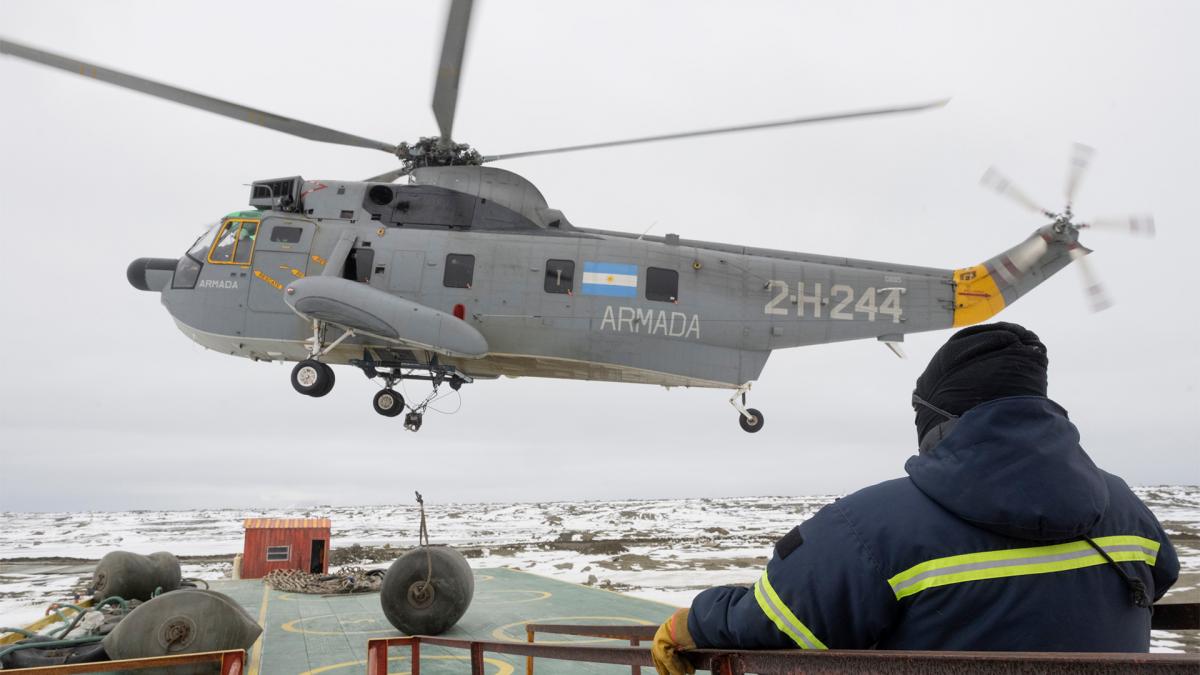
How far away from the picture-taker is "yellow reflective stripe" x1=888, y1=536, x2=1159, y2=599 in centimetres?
187

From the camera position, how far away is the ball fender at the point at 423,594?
1040 centimetres

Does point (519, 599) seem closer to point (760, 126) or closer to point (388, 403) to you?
point (388, 403)

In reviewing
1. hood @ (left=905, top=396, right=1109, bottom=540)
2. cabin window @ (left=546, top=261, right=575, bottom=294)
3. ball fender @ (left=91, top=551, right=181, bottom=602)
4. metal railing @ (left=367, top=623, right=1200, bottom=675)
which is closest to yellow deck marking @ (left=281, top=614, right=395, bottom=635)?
ball fender @ (left=91, top=551, right=181, bottom=602)

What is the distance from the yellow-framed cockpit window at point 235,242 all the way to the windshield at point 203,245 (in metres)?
0.14

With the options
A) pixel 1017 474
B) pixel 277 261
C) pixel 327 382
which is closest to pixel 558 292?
pixel 327 382

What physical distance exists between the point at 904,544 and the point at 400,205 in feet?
42.5

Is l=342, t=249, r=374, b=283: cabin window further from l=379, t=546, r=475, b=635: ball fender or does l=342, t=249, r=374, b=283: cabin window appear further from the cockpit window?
l=379, t=546, r=475, b=635: ball fender

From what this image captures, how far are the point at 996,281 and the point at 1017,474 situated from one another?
12.6m

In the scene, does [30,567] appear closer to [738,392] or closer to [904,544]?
[738,392]

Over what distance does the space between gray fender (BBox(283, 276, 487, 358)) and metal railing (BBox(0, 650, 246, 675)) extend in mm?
6516

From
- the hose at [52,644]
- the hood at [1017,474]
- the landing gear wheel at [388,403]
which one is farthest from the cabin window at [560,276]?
the hood at [1017,474]

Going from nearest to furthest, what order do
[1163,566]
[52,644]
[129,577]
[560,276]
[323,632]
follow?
[1163,566]
[52,644]
[323,632]
[560,276]
[129,577]

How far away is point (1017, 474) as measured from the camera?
1.85m

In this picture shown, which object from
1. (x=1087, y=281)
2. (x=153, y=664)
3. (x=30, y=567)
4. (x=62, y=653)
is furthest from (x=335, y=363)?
(x=30, y=567)
